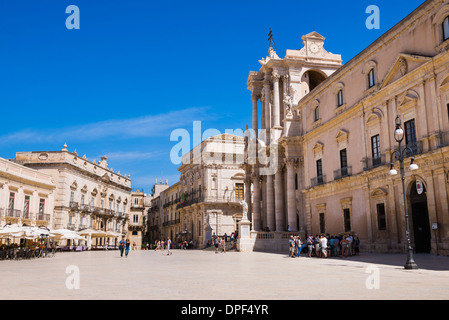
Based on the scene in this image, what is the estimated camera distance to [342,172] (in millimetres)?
26922

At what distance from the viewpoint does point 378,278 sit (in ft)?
34.6

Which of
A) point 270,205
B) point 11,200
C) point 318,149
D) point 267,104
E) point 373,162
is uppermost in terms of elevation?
point 267,104

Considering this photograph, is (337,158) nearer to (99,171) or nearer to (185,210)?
(185,210)

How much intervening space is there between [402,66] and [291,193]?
45.8 feet

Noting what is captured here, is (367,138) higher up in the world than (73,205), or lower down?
higher up

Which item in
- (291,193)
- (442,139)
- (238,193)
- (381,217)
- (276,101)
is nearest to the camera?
(442,139)

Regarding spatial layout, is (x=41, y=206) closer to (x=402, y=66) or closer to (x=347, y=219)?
(x=347, y=219)

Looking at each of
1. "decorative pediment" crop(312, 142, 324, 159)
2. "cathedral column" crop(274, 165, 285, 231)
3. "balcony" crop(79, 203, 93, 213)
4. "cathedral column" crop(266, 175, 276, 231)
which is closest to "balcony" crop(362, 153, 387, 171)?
"decorative pediment" crop(312, 142, 324, 159)

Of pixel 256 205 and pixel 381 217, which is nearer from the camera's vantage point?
pixel 381 217

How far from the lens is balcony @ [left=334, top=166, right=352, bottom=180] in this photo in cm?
2616

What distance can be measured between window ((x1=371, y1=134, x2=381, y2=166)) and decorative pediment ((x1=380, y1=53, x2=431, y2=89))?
291cm

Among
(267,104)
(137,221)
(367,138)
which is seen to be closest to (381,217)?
(367,138)

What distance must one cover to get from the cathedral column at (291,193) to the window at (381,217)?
989 centimetres

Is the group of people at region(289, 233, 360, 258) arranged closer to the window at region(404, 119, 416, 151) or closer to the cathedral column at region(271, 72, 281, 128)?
the window at region(404, 119, 416, 151)
